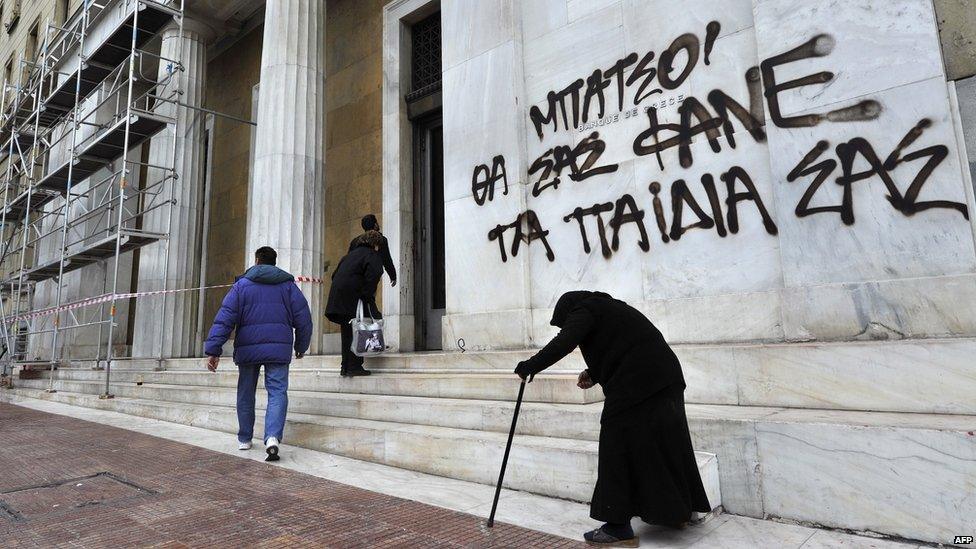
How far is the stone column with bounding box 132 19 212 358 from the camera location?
40.1 feet

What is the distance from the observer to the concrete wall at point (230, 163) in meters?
14.2

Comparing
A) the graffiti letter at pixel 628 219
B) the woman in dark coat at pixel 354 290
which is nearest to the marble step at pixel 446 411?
the woman in dark coat at pixel 354 290

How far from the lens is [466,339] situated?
22.3 ft

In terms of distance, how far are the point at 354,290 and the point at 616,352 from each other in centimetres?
390

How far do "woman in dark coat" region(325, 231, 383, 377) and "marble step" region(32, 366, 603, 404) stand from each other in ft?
0.90

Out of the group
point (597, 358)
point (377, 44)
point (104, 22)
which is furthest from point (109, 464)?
point (104, 22)

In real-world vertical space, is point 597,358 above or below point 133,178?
below

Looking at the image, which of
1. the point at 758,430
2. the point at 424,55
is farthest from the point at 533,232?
the point at 424,55

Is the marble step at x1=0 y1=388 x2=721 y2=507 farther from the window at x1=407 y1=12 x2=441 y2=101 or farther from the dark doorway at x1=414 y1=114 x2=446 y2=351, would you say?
the window at x1=407 y1=12 x2=441 y2=101

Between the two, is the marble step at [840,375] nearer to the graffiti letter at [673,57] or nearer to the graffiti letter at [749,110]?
the graffiti letter at [749,110]

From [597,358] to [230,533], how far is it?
223 centimetres

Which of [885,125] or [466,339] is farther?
[466,339]

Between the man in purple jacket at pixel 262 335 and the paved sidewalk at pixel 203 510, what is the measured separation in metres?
0.46

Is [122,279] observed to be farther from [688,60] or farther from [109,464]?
[688,60]
